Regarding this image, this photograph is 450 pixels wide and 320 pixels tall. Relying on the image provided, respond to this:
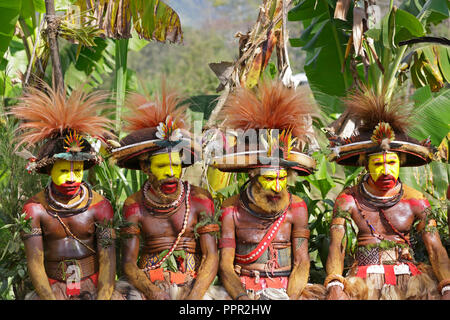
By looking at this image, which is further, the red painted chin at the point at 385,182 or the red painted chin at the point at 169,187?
the red painted chin at the point at 385,182

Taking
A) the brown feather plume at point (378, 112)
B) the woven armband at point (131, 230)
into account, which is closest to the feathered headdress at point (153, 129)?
the woven armband at point (131, 230)

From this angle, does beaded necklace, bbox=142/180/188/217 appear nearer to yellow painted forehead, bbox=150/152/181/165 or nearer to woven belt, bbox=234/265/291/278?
yellow painted forehead, bbox=150/152/181/165

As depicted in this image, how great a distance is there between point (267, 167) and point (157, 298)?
1.29 meters

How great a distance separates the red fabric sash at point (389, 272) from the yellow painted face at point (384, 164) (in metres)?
0.70

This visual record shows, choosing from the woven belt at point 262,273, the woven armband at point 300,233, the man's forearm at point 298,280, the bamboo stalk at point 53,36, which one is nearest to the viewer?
the man's forearm at point 298,280

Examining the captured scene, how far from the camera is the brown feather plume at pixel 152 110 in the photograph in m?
5.11

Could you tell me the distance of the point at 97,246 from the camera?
16.3 feet

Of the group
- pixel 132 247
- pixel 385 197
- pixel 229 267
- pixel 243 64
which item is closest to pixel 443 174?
pixel 385 197

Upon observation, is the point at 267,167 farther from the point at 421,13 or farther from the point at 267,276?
the point at 421,13

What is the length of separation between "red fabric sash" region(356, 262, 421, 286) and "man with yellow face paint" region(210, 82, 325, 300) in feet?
1.29

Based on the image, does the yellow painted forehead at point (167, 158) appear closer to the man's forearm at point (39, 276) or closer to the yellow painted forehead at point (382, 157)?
the man's forearm at point (39, 276)

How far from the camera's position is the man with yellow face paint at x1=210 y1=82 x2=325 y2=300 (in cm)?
493

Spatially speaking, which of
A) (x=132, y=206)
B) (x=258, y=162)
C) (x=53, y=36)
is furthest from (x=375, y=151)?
(x=53, y=36)

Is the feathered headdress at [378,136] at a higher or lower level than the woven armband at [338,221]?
higher
